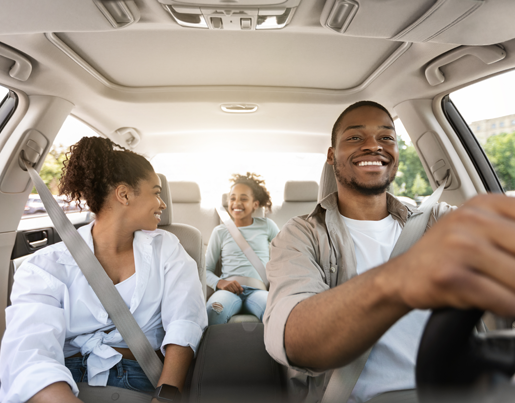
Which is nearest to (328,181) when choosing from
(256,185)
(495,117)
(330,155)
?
(330,155)

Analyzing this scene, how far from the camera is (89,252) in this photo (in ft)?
4.32

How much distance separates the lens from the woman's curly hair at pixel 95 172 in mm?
1455

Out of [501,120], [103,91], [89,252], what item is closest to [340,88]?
[501,120]

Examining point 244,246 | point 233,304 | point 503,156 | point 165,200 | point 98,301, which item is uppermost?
point 503,156

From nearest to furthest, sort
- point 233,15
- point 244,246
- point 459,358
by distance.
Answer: point 459,358
point 233,15
point 244,246

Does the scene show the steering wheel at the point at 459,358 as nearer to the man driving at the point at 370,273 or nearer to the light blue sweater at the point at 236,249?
the man driving at the point at 370,273

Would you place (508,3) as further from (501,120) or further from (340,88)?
(340,88)

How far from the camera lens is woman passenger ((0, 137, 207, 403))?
3.39 ft

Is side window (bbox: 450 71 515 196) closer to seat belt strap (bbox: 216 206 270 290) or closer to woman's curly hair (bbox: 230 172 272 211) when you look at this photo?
seat belt strap (bbox: 216 206 270 290)

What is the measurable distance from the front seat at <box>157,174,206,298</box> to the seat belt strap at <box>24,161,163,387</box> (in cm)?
53

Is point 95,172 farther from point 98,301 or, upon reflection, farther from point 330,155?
point 330,155

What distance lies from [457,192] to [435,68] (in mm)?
702

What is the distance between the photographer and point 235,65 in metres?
1.80

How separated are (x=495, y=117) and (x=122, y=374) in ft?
6.27
